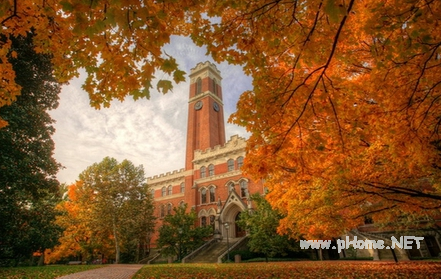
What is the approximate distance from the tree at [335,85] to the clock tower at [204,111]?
27.7 metres

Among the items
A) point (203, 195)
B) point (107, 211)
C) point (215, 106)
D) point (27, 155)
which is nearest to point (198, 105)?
point (215, 106)

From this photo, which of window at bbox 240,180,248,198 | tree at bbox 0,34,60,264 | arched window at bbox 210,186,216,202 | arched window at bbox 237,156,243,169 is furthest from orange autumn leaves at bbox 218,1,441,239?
arched window at bbox 210,186,216,202

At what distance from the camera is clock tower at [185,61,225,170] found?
34.9 meters

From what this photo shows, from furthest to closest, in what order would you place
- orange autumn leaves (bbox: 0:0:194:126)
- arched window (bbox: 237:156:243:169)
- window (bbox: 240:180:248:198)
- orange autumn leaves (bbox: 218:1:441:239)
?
arched window (bbox: 237:156:243:169) → window (bbox: 240:180:248:198) → orange autumn leaves (bbox: 218:1:441:239) → orange autumn leaves (bbox: 0:0:194:126)

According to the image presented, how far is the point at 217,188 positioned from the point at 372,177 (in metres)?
23.2

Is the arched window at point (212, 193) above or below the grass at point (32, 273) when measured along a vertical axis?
above

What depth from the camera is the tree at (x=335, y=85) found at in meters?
3.43

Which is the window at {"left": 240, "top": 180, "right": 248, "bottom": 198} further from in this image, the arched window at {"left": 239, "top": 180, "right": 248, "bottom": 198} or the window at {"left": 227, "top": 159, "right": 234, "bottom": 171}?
the window at {"left": 227, "top": 159, "right": 234, "bottom": 171}

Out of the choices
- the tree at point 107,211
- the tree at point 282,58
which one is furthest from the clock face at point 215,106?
the tree at point 282,58

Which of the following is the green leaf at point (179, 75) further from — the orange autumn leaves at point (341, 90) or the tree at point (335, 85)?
the orange autumn leaves at point (341, 90)

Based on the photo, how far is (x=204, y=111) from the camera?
120 ft

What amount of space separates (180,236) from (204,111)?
65.6ft

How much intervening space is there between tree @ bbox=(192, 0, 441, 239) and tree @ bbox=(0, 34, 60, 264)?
36.8 ft

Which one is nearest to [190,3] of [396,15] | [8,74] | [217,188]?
[396,15]
